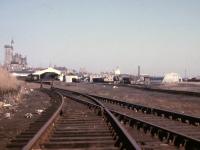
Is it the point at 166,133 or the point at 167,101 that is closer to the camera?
the point at 166,133

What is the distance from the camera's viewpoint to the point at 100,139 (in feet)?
36.2

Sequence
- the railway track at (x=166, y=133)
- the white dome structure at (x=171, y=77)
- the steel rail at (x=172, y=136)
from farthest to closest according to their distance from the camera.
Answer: the white dome structure at (x=171, y=77), the railway track at (x=166, y=133), the steel rail at (x=172, y=136)

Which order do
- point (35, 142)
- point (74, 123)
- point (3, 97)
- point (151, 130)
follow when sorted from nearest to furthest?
point (35, 142)
point (151, 130)
point (74, 123)
point (3, 97)

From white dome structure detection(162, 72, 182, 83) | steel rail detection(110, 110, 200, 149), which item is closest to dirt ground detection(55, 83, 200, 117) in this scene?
steel rail detection(110, 110, 200, 149)

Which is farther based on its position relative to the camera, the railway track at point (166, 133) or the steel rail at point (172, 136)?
the railway track at point (166, 133)

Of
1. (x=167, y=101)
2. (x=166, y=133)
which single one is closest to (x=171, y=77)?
(x=167, y=101)

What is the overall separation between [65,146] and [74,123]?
18.9ft

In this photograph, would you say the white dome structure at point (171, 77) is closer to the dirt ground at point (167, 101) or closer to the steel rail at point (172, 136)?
the dirt ground at point (167, 101)

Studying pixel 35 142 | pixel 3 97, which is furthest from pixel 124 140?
pixel 3 97

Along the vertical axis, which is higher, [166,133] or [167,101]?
[166,133]

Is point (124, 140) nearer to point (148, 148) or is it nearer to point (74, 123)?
point (148, 148)

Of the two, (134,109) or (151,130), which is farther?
(134,109)

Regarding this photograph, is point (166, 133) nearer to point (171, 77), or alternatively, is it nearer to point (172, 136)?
point (172, 136)

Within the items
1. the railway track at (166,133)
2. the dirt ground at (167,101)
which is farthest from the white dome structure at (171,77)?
the railway track at (166,133)
